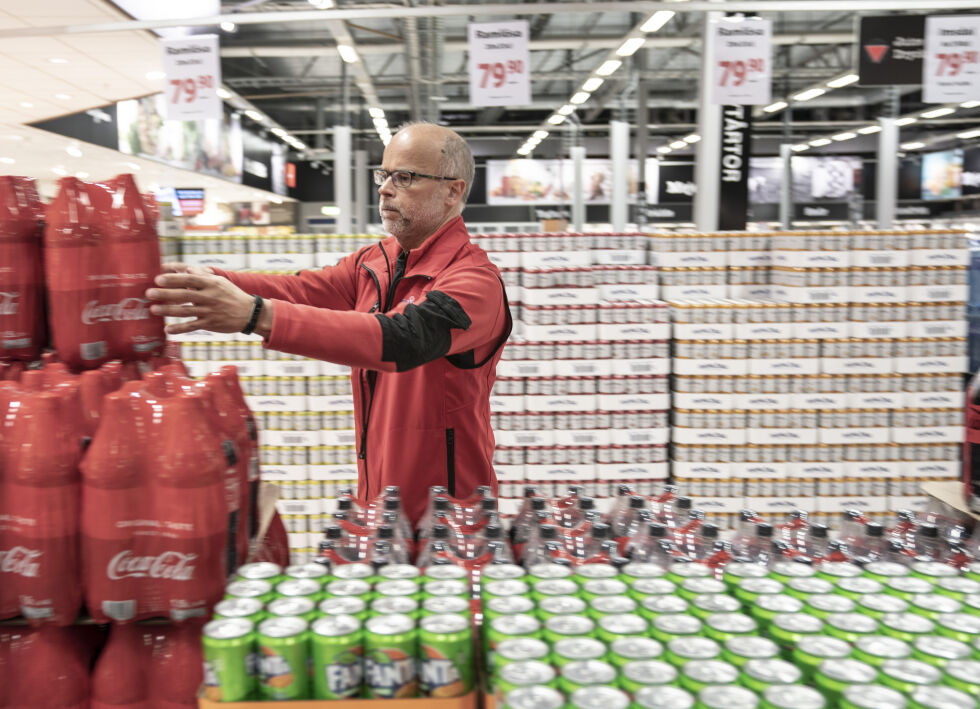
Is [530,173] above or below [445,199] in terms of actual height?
above

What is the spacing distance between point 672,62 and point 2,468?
17.0m

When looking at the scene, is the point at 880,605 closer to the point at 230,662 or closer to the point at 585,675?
the point at 585,675

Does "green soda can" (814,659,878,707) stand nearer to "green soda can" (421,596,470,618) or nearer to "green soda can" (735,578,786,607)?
"green soda can" (735,578,786,607)

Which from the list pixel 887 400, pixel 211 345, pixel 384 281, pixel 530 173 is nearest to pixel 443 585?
pixel 384 281

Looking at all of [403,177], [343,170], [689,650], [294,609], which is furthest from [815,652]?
[343,170]

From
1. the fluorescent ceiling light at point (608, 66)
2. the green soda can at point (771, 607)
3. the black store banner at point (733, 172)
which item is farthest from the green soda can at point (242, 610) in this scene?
the fluorescent ceiling light at point (608, 66)

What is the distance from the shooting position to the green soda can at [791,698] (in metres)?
1.04

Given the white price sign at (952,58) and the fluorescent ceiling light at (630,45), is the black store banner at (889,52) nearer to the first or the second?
the white price sign at (952,58)

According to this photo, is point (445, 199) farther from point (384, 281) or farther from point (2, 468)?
point (2, 468)

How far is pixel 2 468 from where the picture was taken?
5.03ft

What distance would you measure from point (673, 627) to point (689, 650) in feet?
0.21

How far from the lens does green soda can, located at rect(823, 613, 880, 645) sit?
4.07ft

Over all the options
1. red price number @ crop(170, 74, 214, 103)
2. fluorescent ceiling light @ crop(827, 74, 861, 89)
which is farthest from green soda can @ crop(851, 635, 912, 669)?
fluorescent ceiling light @ crop(827, 74, 861, 89)

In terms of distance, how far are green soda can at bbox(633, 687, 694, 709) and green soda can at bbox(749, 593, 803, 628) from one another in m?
0.31
